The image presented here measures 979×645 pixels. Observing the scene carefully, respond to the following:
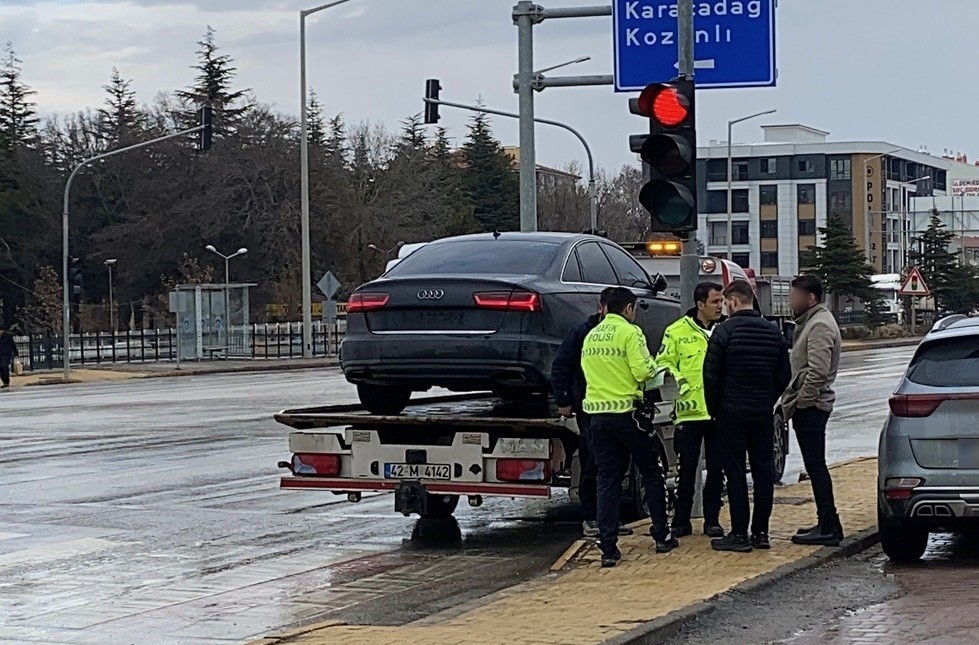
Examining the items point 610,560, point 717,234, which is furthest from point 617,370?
point 717,234

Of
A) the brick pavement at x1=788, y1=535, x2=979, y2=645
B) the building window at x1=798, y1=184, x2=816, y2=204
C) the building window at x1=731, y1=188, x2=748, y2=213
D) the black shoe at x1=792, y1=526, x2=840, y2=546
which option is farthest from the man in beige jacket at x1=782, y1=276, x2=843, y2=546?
the building window at x1=731, y1=188, x2=748, y2=213

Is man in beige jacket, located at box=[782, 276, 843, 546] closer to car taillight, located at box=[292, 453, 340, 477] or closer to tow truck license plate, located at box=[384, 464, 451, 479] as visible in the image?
tow truck license plate, located at box=[384, 464, 451, 479]

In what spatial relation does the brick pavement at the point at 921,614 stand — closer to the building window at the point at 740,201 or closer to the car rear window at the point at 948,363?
the car rear window at the point at 948,363

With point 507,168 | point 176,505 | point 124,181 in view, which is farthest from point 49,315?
point 176,505

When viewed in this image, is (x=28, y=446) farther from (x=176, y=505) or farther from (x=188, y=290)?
(x=188, y=290)

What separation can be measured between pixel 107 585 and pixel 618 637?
4.10 m

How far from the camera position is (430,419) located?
10.9m

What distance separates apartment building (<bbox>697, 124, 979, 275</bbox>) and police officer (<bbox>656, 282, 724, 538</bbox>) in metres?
108

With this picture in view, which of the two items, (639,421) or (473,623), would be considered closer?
(473,623)

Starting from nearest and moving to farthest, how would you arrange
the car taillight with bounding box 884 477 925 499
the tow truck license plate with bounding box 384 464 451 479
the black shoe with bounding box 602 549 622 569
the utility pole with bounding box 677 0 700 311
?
the car taillight with bounding box 884 477 925 499, the black shoe with bounding box 602 549 622 569, the tow truck license plate with bounding box 384 464 451 479, the utility pole with bounding box 677 0 700 311

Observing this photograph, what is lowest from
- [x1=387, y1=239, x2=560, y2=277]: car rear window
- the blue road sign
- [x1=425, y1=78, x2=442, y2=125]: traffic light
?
[x1=387, y1=239, x2=560, y2=277]: car rear window

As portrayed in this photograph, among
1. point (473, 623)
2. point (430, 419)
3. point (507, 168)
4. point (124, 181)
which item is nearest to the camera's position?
point (473, 623)

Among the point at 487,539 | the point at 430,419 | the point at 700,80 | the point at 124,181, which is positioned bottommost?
the point at 487,539

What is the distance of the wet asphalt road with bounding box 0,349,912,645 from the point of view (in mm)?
8883
